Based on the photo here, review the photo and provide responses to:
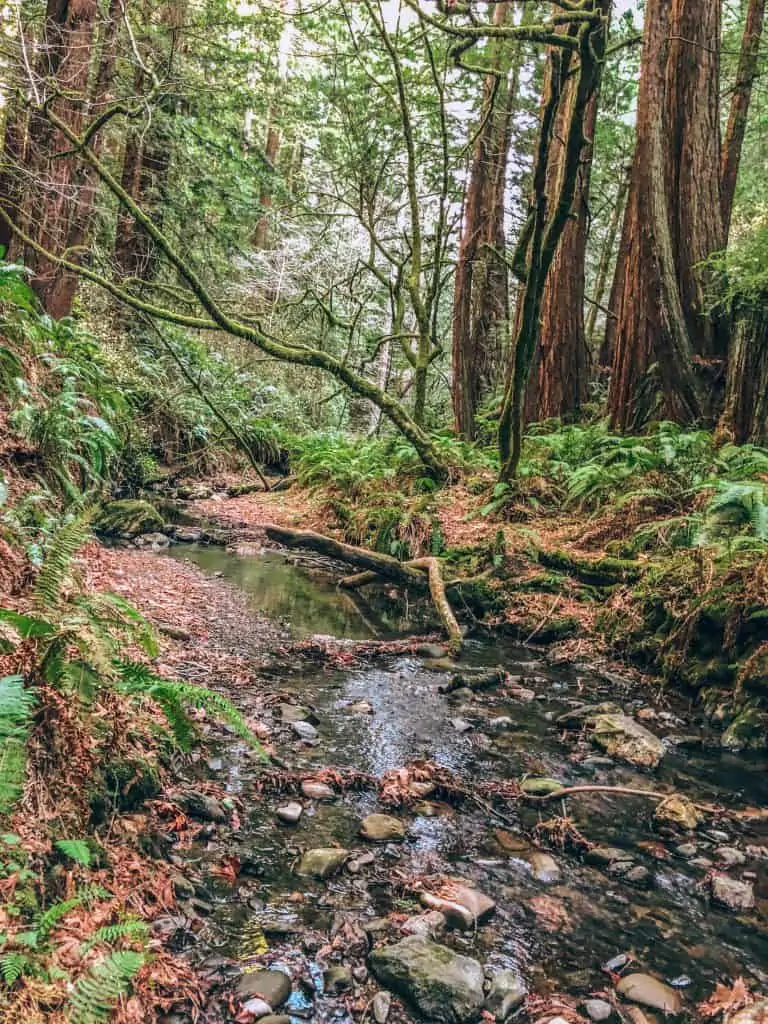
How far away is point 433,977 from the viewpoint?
1864 mm

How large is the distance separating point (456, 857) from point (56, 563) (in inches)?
75.1

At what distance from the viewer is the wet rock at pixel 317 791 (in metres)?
2.80

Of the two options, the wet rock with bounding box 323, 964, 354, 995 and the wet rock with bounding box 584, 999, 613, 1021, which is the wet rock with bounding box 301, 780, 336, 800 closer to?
the wet rock with bounding box 323, 964, 354, 995

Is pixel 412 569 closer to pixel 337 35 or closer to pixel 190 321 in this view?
pixel 190 321

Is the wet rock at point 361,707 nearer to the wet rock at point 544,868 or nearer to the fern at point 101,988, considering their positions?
the wet rock at point 544,868

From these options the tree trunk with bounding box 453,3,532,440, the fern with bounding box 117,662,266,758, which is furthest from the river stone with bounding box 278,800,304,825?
the tree trunk with bounding box 453,3,532,440

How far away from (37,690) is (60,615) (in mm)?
382

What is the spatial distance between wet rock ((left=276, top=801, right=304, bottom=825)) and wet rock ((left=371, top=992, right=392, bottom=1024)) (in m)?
0.85

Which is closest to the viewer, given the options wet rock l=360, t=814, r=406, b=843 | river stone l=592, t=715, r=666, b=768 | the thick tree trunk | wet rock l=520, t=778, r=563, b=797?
wet rock l=360, t=814, r=406, b=843

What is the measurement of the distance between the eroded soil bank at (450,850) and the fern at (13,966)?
547 mm

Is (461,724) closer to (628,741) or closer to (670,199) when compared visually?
(628,741)

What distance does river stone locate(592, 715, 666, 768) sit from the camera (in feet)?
11.4

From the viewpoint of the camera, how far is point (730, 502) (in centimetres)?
474

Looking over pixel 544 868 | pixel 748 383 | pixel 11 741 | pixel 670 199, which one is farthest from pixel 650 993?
pixel 670 199
